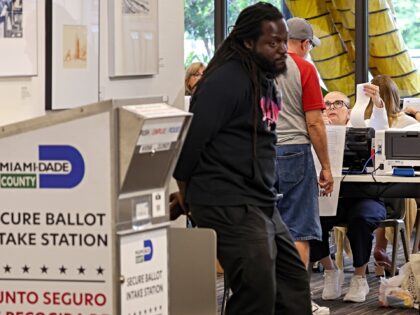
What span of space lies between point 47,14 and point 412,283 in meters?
3.25

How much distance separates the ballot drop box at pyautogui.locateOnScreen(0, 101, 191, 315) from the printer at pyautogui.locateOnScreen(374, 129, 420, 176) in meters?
3.79

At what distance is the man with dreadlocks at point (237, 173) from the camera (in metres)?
3.96

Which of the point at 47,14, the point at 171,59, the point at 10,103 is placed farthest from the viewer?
the point at 171,59

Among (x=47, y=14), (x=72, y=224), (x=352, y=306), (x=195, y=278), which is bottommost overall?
(x=352, y=306)

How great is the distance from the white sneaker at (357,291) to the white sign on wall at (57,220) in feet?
12.8

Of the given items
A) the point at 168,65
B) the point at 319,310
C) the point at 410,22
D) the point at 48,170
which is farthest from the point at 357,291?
the point at 410,22

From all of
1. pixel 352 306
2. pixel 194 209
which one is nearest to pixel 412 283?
pixel 352 306

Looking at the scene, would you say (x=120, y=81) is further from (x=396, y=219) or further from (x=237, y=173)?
(x=396, y=219)

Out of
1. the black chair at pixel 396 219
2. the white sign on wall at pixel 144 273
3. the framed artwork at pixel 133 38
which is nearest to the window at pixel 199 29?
the black chair at pixel 396 219

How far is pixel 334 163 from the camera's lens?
6.67 metres

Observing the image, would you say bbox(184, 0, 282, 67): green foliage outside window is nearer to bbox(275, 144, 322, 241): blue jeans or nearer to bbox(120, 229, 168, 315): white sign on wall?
bbox(275, 144, 322, 241): blue jeans

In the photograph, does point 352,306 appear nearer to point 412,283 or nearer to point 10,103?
point 412,283

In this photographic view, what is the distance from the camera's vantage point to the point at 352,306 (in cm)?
658

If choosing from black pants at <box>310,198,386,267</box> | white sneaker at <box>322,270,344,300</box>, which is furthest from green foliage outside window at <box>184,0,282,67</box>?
white sneaker at <box>322,270,344,300</box>
